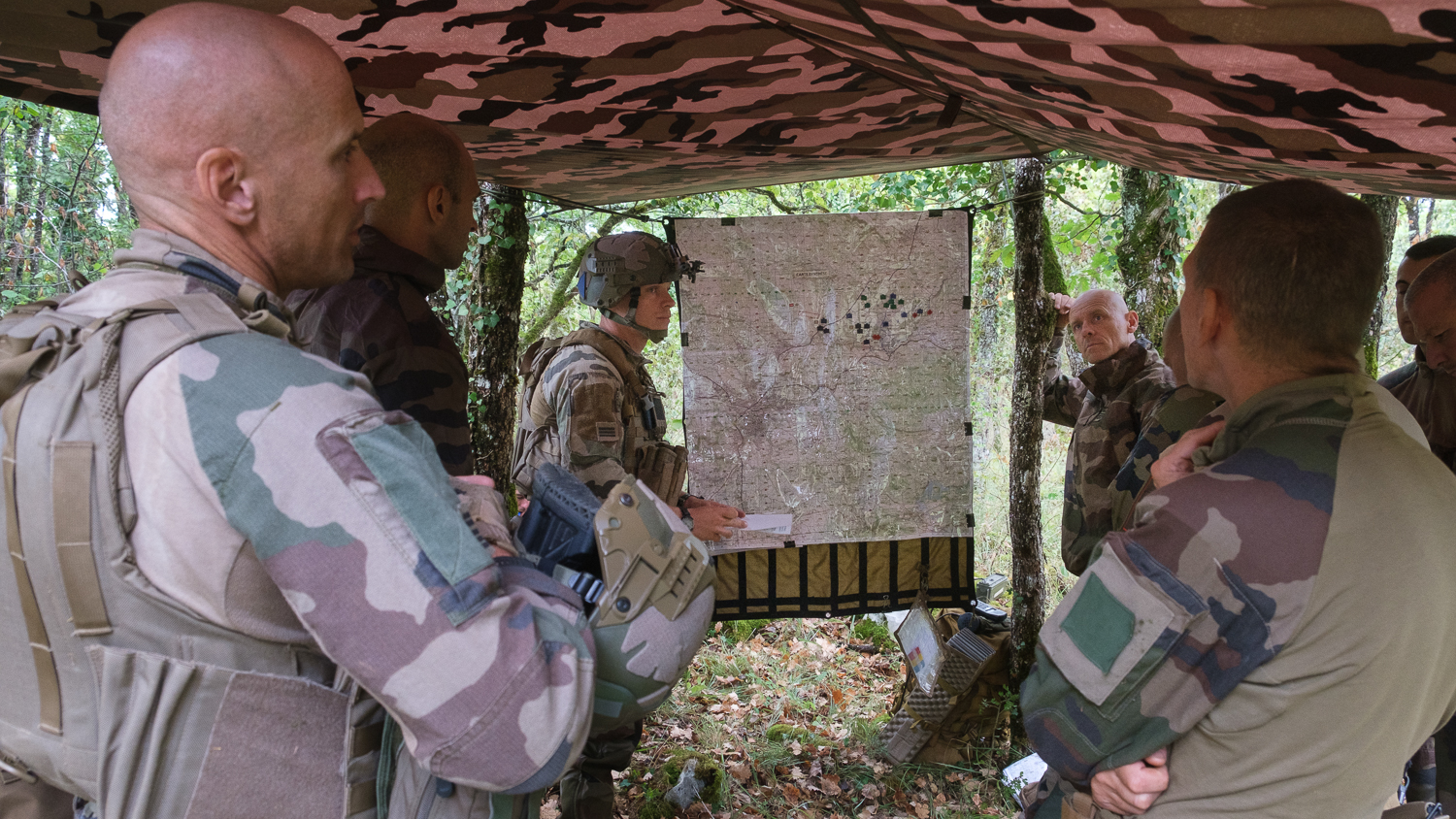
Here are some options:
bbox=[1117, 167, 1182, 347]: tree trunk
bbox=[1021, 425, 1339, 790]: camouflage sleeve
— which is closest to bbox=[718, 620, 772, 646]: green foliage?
bbox=[1117, 167, 1182, 347]: tree trunk

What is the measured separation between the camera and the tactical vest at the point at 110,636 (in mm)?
1112

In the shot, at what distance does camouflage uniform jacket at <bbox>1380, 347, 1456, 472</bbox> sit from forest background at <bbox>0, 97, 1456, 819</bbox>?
1290 mm

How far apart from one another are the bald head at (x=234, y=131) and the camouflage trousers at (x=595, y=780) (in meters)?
3.20

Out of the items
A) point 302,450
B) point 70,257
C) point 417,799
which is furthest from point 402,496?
point 70,257

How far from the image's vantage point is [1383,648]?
1.46m

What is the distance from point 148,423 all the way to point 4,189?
8661 mm

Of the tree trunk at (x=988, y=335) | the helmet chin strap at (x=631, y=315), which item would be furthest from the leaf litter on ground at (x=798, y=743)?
the tree trunk at (x=988, y=335)

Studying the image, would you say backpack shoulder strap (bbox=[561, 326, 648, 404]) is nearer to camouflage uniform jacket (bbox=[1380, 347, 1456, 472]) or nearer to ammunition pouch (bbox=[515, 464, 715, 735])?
ammunition pouch (bbox=[515, 464, 715, 735])

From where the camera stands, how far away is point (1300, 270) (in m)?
1.55

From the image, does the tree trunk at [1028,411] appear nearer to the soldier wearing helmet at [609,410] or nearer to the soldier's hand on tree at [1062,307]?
the soldier's hand on tree at [1062,307]

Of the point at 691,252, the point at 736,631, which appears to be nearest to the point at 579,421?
the point at 691,252

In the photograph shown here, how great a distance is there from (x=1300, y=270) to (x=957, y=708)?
3.70 metres

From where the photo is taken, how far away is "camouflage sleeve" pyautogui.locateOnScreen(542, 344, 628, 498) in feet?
12.0

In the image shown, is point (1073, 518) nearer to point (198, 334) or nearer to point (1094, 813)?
point (1094, 813)
